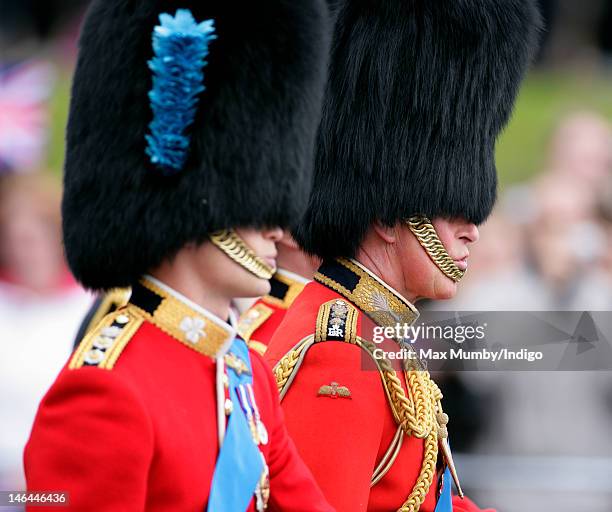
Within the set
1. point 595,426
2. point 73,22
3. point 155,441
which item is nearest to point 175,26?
point 155,441

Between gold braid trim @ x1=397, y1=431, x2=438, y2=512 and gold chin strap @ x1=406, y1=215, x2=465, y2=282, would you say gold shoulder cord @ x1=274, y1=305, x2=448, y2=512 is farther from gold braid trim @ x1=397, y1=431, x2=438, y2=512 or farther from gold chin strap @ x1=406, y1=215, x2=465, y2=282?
gold chin strap @ x1=406, y1=215, x2=465, y2=282

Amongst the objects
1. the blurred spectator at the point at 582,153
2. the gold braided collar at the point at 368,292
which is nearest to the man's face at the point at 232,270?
the gold braided collar at the point at 368,292

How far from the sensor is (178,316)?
9.09ft

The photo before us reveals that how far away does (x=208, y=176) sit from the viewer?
2.80m

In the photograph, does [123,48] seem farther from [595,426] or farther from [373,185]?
[595,426]

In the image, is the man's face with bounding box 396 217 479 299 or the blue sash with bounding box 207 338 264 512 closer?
the blue sash with bounding box 207 338 264 512

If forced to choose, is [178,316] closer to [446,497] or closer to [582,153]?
[446,497]

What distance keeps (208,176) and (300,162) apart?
0.25 metres

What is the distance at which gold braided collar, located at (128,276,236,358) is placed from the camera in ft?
9.08

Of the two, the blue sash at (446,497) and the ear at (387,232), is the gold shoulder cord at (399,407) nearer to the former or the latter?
the blue sash at (446,497)

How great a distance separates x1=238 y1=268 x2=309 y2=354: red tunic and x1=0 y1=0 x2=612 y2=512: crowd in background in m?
0.92

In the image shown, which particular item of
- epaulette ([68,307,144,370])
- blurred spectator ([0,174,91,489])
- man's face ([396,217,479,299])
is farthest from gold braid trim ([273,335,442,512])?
blurred spectator ([0,174,91,489])

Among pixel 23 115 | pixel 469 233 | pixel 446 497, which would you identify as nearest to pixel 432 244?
pixel 469 233

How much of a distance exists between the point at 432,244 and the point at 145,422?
3.72 ft
